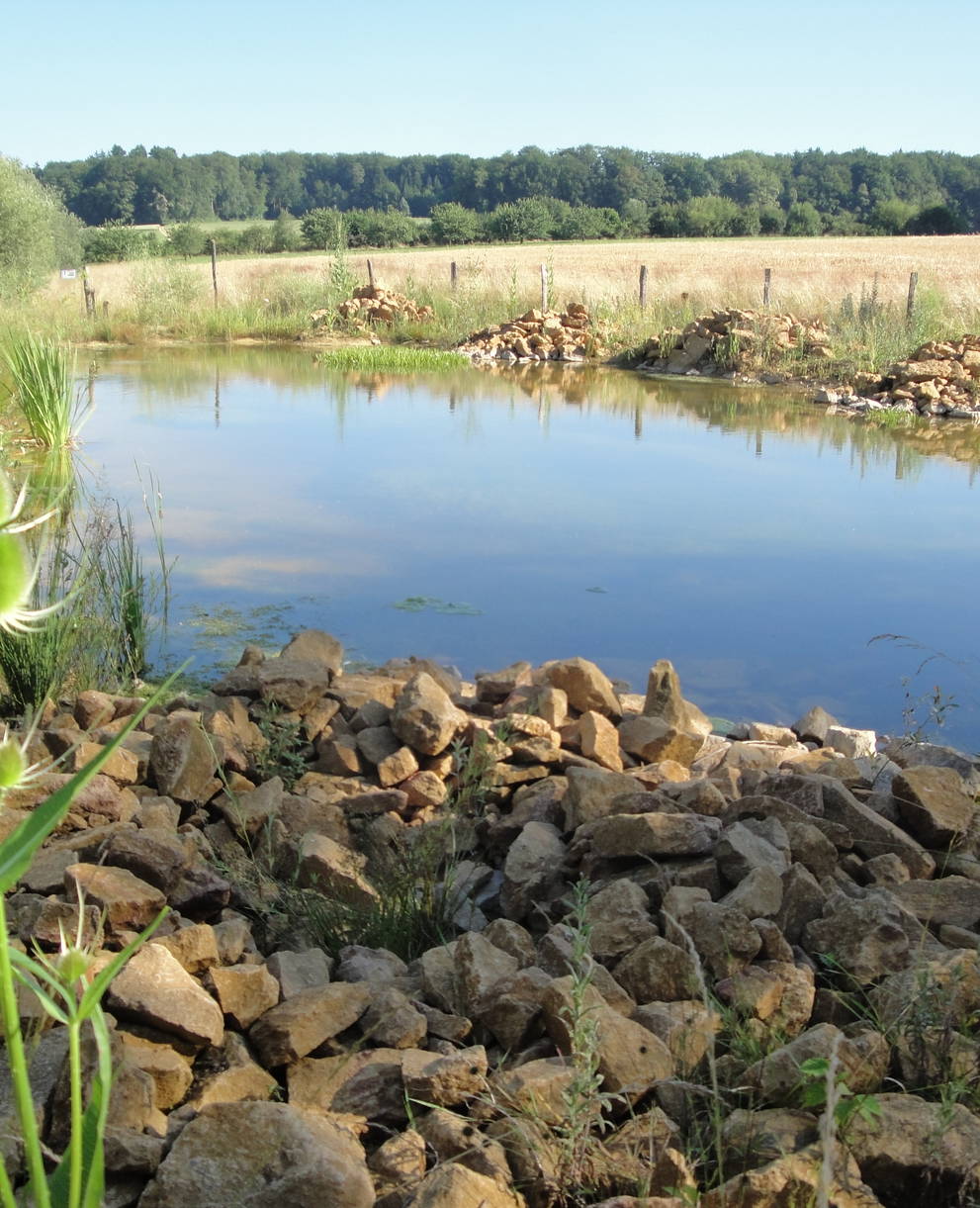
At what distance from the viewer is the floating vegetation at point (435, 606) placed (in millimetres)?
6184

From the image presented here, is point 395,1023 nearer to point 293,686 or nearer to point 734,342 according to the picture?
point 293,686

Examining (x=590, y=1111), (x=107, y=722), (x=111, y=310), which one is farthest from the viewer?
(x=111, y=310)

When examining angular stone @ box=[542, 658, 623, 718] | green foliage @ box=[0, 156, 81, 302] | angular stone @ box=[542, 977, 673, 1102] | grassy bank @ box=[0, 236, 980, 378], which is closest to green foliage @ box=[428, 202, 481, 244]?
grassy bank @ box=[0, 236, 980, 378]

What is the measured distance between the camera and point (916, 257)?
39.6 meters

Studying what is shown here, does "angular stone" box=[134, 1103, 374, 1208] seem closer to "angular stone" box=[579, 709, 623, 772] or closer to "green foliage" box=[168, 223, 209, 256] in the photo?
"angular stone" box=[579, 709, 623, 772]

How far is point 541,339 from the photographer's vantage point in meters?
18.5

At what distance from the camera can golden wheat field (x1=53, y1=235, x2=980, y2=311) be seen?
21375mm

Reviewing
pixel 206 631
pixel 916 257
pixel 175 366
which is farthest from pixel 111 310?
pixel 916 257

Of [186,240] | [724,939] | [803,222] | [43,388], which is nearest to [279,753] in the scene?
[724,939]

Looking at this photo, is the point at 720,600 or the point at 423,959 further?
the point at 720,600

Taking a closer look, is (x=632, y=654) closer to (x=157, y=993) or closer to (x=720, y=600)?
(x=720, y=600)

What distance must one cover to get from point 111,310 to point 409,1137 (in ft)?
70.8

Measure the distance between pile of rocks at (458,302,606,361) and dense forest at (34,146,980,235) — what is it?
48.7 m

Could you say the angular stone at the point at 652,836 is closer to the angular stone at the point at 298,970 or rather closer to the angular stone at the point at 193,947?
the angular stone at the point at 298,970
